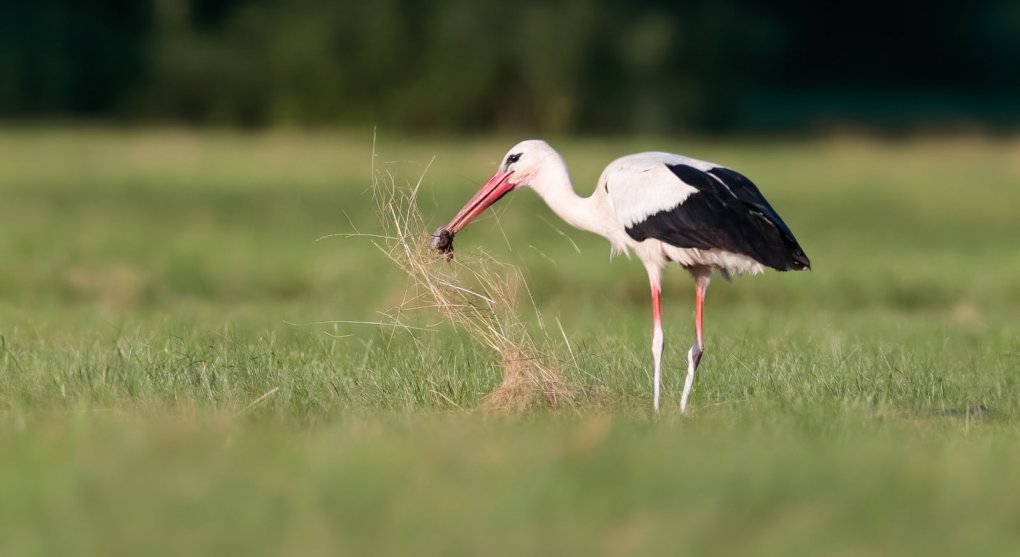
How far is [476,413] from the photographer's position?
7496 mm

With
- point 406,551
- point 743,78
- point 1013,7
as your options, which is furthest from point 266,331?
point 1013,7

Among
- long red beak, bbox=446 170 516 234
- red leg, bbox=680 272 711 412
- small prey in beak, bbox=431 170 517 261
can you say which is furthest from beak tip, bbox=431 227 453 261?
red leg, bbox=680 272 711 412

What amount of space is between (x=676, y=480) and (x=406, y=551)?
3.33 ft

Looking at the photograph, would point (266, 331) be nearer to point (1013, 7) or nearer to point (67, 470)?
point (67, 470)

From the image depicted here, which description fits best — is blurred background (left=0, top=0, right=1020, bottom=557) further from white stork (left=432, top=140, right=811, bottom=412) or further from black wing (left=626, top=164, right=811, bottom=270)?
black wing (left=626, top=164, right=811, bottom=270)

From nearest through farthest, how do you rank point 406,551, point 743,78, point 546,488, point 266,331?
1. point 406,551
2. point 546,488
3. point 266,331
4. point 743,78

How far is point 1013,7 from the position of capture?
47.3 metres

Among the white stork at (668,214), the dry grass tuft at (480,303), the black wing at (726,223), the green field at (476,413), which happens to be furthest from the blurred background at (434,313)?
the black wing at (726,223)

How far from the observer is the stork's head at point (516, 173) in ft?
27.7

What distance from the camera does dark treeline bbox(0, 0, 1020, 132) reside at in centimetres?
3309

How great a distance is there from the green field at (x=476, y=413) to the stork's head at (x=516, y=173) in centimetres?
34

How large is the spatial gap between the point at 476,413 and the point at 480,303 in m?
1.21

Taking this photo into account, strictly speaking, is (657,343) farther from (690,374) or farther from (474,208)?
(474,208)

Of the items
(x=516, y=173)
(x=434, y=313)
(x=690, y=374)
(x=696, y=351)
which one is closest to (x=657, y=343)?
(x=696, y=351)
